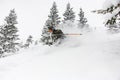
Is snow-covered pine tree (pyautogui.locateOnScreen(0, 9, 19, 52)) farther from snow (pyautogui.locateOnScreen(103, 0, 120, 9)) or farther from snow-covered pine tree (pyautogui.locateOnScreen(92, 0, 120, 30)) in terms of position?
snow (pyautogui.locateOnScreen(103, 0, 120, 9))

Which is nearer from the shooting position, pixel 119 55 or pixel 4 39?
pixel 119 55

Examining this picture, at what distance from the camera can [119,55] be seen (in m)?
9.01

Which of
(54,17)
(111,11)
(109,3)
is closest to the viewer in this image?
(109,3)

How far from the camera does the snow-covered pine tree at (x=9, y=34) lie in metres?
28.1

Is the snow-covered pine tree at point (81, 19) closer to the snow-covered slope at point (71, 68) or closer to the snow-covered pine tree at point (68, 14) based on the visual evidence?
the snow-covered pine tree at point (68, 14)

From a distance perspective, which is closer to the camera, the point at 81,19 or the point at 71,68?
the point at 71,68

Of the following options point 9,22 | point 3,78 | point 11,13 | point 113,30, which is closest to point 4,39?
point 9,22

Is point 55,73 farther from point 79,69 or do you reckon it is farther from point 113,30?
point 113,30

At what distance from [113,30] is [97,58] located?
34448mm

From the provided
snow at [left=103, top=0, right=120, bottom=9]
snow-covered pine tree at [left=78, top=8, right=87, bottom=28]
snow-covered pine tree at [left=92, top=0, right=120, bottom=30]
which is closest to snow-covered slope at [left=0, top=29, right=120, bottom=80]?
snow-covered pine tree at [left=92, top=0, right=120, bottom=30]

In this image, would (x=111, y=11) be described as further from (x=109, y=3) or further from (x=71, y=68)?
(x=71, y=68)

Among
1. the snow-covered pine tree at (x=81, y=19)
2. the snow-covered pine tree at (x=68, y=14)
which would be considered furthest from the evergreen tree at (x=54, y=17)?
the snow-covered pine tree at (x=81, y=19)

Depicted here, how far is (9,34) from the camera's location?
29094 millimetres

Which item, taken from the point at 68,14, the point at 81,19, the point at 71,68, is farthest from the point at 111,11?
the point at 81,19
